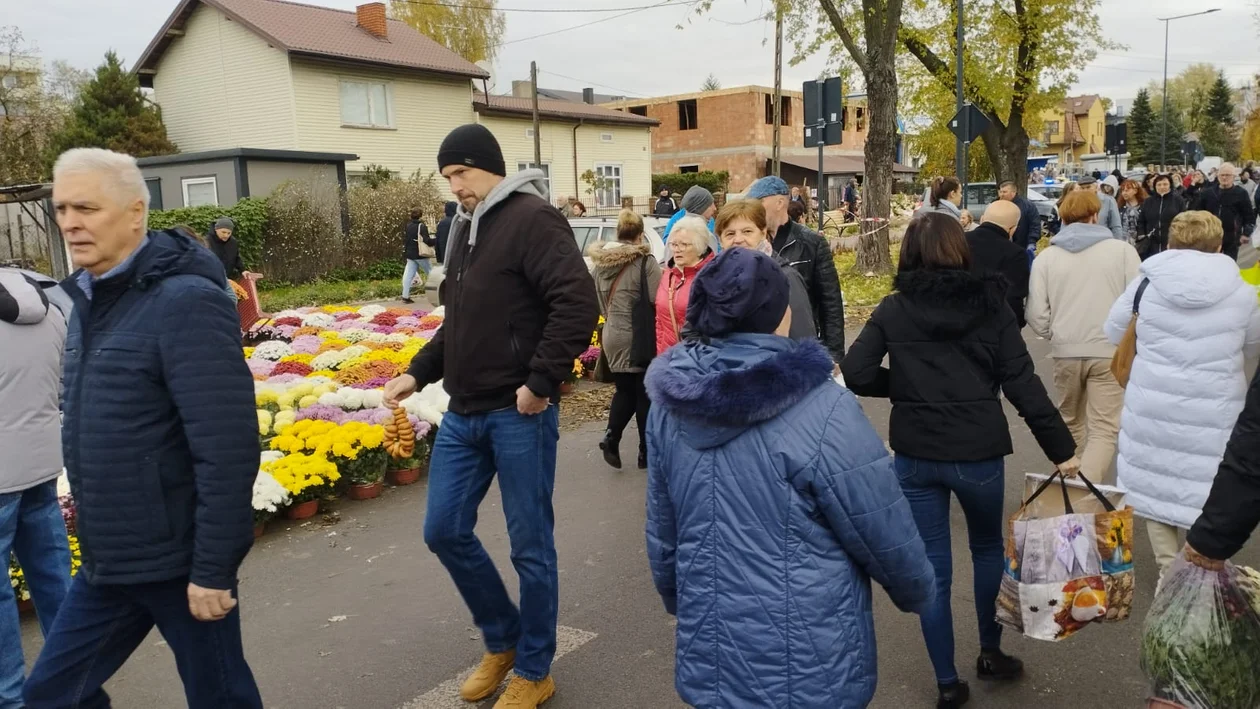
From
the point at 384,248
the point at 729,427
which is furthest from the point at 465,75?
the point at 729,427

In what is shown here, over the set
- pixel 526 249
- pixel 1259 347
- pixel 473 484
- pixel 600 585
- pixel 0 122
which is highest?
pixel 0 122

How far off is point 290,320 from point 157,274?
11.1 meters

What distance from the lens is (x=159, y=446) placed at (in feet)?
8.36

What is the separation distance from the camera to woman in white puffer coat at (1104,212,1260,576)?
13.6ft

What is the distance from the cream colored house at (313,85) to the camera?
96.8 feet

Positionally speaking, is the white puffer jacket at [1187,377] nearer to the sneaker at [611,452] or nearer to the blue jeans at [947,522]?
the blue jeans at [947,522]

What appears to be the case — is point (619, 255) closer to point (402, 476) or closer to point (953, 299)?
point (402, 476)

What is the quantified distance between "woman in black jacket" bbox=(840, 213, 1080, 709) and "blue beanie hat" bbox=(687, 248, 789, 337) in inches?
49.1

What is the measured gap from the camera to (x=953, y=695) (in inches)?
144

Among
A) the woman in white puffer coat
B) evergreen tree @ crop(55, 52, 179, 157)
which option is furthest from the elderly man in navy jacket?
evergreen tree @ crop(55, 52, 179, 157)

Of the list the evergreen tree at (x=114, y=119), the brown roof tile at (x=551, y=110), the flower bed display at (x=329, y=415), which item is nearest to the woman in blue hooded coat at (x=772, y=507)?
the flower bed display at (x=329, y=415)

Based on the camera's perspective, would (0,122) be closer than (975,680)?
No

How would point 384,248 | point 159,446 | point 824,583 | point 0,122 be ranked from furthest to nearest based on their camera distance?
point 0,122, point 384,248, point 159,446, point 824,583

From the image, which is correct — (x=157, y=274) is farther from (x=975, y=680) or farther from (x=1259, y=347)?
(x=1259, y=347)
